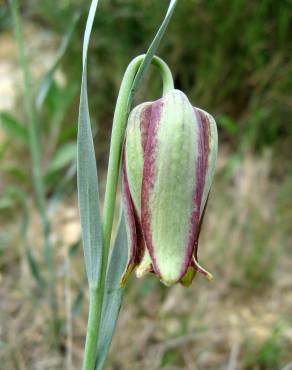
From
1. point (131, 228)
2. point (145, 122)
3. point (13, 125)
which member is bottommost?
point (13, 125)

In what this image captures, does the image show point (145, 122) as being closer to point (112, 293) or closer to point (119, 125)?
point (119, 125)

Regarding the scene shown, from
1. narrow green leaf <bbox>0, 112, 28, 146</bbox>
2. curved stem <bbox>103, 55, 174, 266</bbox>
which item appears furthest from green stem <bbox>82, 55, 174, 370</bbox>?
narrow green leaf <bbox>0, 112, 28, 146</bbox>

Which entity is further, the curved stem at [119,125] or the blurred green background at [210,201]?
the blurred green background at [210,201]

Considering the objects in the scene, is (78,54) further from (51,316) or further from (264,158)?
(51,316)

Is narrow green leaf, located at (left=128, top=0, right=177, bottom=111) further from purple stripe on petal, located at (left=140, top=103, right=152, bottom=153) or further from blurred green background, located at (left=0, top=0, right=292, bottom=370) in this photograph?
blurred green background, located at (left=0, top=0, right=292, bottom=370)

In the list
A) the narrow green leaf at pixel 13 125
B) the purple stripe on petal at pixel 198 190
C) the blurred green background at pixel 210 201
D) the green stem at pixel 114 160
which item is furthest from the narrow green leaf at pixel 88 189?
the narrow green leaf at pixel 13 125

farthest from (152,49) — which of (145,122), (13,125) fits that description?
(13,125)

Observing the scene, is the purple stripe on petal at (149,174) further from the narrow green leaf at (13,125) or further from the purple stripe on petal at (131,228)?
the narrow green leaf at (13,125)
